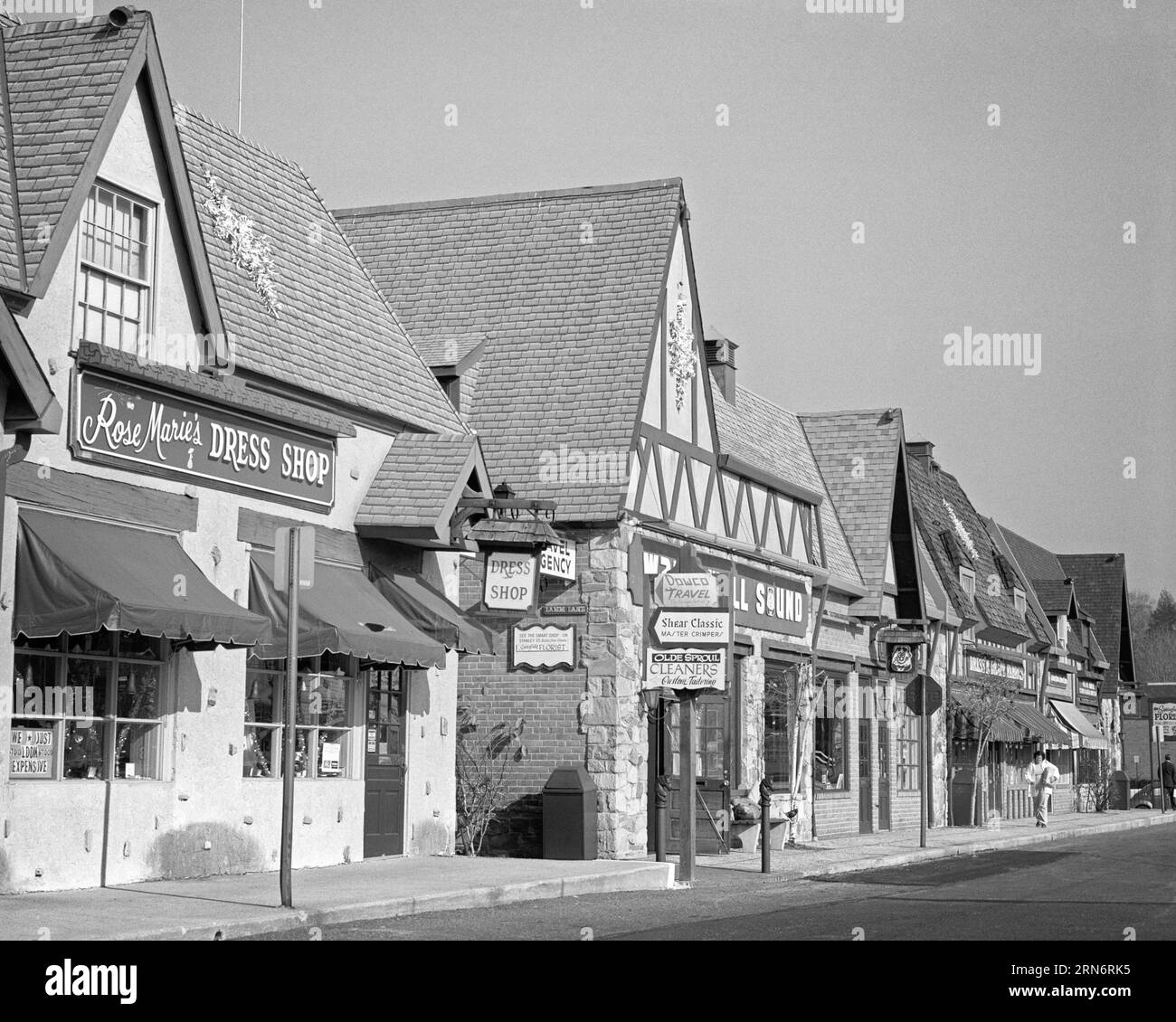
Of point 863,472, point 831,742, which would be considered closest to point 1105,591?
point 863,472

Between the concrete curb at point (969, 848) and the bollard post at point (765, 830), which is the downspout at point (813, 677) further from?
the bollard post at point (765, 830)

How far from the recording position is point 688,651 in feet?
61.6

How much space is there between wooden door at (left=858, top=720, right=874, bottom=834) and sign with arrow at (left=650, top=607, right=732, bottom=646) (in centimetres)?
1496

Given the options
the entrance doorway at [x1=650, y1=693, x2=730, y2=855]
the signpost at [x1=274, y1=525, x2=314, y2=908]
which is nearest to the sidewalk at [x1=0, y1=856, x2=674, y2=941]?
the signpost at [x1=274, y1=525, x2=314, y2=908]

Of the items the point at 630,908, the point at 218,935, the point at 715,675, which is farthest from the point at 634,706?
the point at 218,935

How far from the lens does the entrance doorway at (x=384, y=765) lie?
747 inches

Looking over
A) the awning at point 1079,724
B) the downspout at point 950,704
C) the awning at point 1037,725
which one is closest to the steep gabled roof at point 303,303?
the downspout at point 950,704

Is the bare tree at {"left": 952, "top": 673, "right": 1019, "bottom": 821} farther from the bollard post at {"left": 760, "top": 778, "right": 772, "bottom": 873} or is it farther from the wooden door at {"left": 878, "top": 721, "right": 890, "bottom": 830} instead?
the bollard post at {"left": 760, "top": 778, "right": 772, "bottom": 873}

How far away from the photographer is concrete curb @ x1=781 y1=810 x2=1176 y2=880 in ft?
72.9

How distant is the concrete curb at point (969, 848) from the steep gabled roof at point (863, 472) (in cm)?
571

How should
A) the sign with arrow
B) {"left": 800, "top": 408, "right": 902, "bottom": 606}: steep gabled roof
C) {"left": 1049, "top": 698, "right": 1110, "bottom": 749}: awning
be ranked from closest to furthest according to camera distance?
the sign with arrow < {"left": 800, "top": 408, "right": 902, "bottom": 606}: steep gabled roof < {"left": 1049, "top": 698, "right": 1110, "bottom": 749}: awning

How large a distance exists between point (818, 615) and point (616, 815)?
949cm

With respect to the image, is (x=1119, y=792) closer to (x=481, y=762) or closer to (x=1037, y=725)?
(x=1037, y=725)
